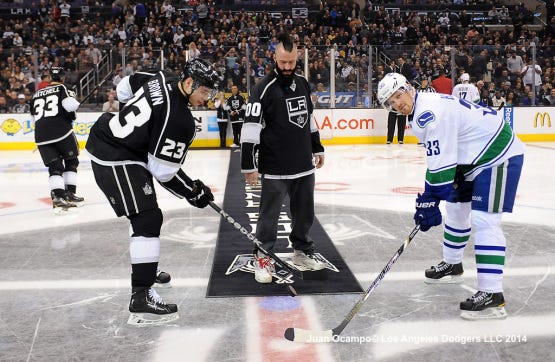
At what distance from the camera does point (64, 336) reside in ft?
10.9

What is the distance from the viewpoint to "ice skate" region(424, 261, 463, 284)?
4.24 m

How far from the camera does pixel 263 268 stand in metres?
4.30

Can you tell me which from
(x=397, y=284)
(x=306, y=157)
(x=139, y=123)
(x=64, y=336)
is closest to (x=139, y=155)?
(x=139, y=123)

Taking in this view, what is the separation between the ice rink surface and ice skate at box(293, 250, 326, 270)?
283 millimetres

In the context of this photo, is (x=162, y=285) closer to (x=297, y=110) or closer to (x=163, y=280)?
(x=163, y=280)

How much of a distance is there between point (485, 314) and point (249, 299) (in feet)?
4.65

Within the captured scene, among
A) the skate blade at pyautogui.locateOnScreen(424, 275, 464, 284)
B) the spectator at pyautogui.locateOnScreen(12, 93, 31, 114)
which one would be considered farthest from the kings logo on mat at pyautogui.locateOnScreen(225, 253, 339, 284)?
the spectator at pyautogui.locateOnScreen(12, 93, 31, 114)

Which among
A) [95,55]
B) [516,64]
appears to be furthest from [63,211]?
[516,64]

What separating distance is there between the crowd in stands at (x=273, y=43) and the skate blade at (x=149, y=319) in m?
10.9

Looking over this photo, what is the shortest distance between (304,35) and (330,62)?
6.04m

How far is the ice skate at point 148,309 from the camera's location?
355cm

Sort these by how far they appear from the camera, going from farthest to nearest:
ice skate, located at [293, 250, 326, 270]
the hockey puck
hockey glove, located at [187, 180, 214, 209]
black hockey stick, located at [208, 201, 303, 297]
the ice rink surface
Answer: ice skate, located at [293, 250, 326, 270] → the hockey puck → black hockey stick, located at [208, 201, 303, 297] → hockey glove, located at [187, 180, 214, 209] → the ice rink surface

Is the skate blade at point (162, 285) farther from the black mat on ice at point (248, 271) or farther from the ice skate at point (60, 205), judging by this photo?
the ice skate at point (60, 205)

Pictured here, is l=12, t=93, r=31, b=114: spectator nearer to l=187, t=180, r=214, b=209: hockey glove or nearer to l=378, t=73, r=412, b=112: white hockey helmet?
l=187, t=180, r=214, b=209: hockey glove
